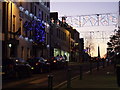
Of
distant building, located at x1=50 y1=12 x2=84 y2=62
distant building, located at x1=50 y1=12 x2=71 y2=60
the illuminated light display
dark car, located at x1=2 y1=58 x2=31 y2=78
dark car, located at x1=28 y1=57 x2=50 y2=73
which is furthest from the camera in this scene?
distant building, located at x1=50 y1=12 x2=84 y2=62

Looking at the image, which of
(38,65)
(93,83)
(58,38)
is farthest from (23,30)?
(58,38)

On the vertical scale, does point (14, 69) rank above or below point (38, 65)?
below

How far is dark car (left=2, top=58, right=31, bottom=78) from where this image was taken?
18875 mm

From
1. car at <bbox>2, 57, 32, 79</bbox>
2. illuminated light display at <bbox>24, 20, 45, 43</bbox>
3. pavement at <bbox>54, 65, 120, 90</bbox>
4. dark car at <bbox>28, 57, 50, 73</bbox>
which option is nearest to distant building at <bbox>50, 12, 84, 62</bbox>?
illuminated light display at <bbox>24, 20, 45, 43</bbox>

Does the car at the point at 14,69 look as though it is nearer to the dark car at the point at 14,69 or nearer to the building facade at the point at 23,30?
the dark car at the point at 14,69

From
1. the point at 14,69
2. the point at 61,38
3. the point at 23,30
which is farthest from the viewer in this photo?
the point at 61,38

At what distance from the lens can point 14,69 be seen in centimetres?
1955

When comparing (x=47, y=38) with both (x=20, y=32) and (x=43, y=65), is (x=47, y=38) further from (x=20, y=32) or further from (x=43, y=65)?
(x=43, y=65)

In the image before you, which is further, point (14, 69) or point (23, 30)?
point (23, 30)

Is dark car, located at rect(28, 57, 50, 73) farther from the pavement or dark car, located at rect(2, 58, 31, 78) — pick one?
the pavement

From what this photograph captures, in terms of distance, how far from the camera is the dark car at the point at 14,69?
18.9 m

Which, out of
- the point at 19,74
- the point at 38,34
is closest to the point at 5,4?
the point at 38,34

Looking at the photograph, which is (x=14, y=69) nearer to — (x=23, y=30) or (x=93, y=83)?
(x=93, y=83)

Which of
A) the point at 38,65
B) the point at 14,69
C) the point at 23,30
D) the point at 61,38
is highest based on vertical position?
the point at 61,38
